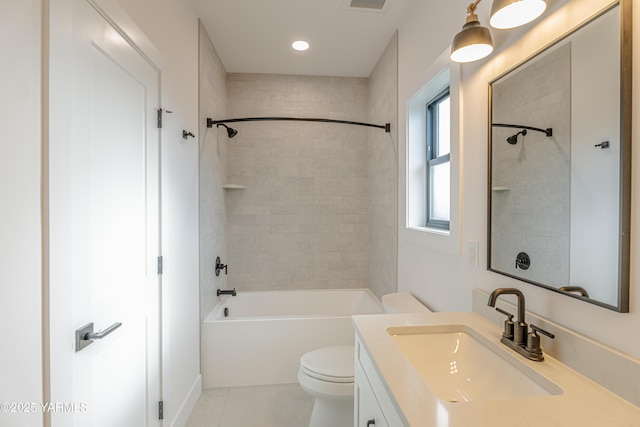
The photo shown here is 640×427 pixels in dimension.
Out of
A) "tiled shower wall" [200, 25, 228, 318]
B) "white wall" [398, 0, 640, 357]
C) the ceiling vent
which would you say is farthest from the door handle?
the ceiling vent

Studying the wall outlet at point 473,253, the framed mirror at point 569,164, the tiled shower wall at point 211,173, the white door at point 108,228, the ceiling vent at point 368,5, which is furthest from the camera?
the tiled shower wall at point 211,173

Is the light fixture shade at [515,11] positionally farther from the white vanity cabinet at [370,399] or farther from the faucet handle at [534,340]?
the white vanity cabinet at [370,399]

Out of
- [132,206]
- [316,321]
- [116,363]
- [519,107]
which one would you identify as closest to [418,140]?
[519,107]

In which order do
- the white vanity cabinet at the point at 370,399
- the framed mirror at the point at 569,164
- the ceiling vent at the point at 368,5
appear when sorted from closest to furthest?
the framed mirror at the point at 569,164, the white vanity cabinet at the point at 370,399, the ceiling vent at the point at 368,5

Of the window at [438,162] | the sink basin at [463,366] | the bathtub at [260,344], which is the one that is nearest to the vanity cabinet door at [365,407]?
the sink basin at [463,366]

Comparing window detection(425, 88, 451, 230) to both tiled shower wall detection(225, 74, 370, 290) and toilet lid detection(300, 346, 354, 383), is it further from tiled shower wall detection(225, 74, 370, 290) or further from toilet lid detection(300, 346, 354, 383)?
tiled shower wall detection(225, 74, 370, 290)

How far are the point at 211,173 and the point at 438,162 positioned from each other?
5.95ft

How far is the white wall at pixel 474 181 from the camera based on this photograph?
2.55 feet

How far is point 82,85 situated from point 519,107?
5.06 ft

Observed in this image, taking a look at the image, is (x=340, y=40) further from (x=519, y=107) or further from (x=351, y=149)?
(x=519, y=107)

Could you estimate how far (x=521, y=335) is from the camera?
97 cm

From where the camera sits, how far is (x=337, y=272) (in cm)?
339

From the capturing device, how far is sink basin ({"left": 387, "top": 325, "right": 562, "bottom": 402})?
35.4 inches

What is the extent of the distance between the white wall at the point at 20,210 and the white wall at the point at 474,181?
150 centimetres
